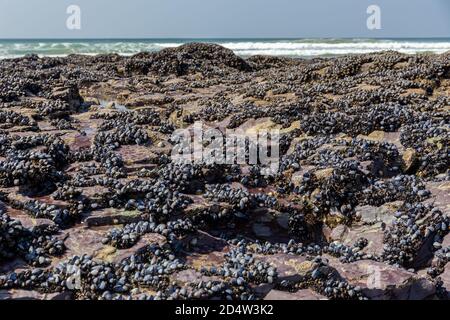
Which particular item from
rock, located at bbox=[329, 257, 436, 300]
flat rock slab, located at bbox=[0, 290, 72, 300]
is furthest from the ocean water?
flat rock slab, located at bbox=[0, 290, 72, 300]

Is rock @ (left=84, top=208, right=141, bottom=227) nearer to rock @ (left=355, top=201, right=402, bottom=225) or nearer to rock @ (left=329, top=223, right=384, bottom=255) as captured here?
rock @ (left=329, top=223, right=384, bottom=255)

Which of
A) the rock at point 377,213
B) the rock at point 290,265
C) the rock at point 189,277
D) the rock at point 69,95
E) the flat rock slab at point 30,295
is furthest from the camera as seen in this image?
the rock at point 69,95

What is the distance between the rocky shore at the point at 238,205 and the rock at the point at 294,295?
0.06ft

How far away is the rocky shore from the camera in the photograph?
527cm

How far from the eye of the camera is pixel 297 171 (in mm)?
8156

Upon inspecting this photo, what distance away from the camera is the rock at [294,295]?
5.07 metres

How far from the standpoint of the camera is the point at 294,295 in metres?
5.14

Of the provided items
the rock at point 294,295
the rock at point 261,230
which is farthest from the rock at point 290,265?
the rock at point 261,230

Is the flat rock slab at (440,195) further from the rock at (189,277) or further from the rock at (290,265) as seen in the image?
the rock at (189,277)

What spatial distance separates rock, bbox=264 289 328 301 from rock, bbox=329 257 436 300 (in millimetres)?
480

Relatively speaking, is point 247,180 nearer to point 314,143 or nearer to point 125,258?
point 314,143

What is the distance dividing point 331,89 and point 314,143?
4304mm

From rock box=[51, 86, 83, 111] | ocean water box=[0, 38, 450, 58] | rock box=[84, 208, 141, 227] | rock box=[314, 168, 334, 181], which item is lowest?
rock box=[84, 208, 141, 227]
